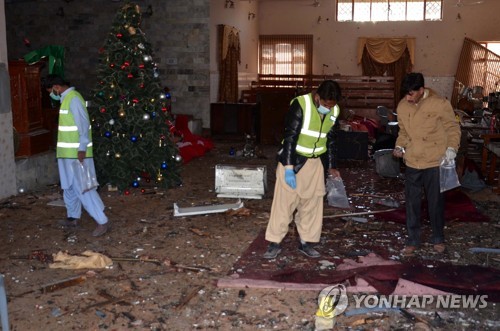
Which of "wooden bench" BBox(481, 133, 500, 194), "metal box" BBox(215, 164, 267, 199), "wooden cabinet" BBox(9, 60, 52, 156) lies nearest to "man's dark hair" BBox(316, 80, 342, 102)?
"metal box" BBox(215, 164, 267, 199)

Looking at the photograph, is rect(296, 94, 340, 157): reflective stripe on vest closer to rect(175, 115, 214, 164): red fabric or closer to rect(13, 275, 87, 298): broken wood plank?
rect(13, 275, 87, 298): broken wood plank

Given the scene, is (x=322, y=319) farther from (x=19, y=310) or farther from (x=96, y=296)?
(x=19, y=310)

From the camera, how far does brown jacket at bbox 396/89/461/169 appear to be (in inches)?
187

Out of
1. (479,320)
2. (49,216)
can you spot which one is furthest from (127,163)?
(479,320)

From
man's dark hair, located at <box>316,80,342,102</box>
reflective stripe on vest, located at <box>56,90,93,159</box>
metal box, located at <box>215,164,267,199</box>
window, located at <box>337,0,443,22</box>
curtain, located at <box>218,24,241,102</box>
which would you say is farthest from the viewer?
window, located at <box>337,0,443,22</box>

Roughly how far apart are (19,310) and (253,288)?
5.46 ft

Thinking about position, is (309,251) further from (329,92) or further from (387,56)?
(387,56)

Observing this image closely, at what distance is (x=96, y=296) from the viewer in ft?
13.3

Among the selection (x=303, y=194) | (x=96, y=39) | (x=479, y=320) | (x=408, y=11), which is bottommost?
(x=479, y=320)

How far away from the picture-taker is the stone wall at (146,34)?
13.3 meters

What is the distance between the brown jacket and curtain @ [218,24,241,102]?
32.0 ft

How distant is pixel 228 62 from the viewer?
14680mm

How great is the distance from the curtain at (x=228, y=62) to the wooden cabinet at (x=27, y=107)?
6.53 m

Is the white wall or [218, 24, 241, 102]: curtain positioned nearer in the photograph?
the white wall
